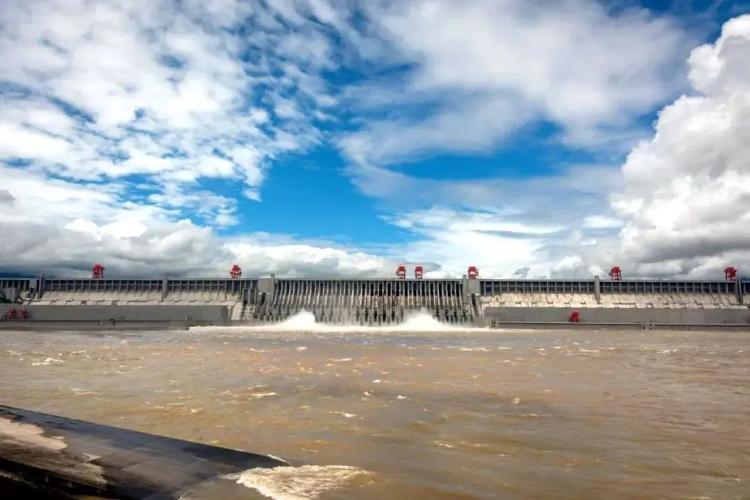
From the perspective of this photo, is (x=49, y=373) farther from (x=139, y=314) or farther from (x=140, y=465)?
(x=139, y=314)

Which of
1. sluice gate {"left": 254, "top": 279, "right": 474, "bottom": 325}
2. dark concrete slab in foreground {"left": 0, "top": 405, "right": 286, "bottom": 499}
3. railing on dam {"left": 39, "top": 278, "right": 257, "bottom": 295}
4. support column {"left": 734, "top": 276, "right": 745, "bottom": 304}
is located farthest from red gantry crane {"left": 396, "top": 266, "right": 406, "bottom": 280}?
dark concrete slab in foreground {"left": 0, "top": 405, "right": 286, "bottom": 499}

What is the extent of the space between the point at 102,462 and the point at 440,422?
5.23 meters

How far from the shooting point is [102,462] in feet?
13.9

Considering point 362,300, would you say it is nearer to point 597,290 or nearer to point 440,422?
point 597,290

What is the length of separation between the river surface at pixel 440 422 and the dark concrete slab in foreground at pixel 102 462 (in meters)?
0.35

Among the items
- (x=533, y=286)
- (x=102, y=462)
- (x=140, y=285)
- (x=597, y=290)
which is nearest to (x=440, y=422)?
(x=102, y=462)

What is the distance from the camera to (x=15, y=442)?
15.4ft

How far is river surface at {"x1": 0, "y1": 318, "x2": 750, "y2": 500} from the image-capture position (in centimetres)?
484

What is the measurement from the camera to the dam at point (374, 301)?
5972cm

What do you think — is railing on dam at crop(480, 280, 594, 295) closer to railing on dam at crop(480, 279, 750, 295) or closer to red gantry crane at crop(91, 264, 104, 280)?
railing on dam at crop(480, 279, 750, 295)

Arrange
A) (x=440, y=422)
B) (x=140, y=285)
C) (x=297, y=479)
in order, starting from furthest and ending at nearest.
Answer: (x=140, y=285), (x=440, y=422), (x=297, y=479)

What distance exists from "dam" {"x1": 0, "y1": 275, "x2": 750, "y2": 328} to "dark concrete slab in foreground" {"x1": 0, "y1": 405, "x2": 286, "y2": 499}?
57.4 m

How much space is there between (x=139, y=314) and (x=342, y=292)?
2668 centimetres

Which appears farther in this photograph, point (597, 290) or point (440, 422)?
point (597, 290)
